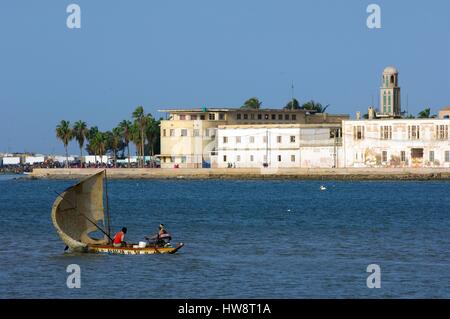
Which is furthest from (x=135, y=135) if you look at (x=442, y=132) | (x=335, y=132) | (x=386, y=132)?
(x=442, y=132)

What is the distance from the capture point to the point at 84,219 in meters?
45.6

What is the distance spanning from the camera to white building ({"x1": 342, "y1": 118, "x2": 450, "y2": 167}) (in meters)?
129

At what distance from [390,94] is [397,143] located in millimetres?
26593

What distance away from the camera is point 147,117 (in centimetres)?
18950

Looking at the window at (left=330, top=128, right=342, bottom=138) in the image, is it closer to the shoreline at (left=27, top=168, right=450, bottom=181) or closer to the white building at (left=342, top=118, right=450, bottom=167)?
the white building at (left=342, top=118, right=450, bottom=167)

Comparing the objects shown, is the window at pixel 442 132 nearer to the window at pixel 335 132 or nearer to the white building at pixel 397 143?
the white building at pixel 397 143

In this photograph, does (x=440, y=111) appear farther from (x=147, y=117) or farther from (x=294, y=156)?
(x=147, y=117)

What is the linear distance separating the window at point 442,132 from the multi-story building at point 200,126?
3287 centimetres

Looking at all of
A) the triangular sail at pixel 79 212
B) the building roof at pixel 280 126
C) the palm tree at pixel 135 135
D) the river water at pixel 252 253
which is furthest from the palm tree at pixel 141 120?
the triangular sail at pixel 79 212

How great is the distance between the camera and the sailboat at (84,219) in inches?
1766

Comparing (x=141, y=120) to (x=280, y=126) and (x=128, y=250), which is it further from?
(x=128, y=250)

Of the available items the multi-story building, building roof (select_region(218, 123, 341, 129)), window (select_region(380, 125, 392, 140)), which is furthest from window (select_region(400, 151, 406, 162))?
the multi-story building
